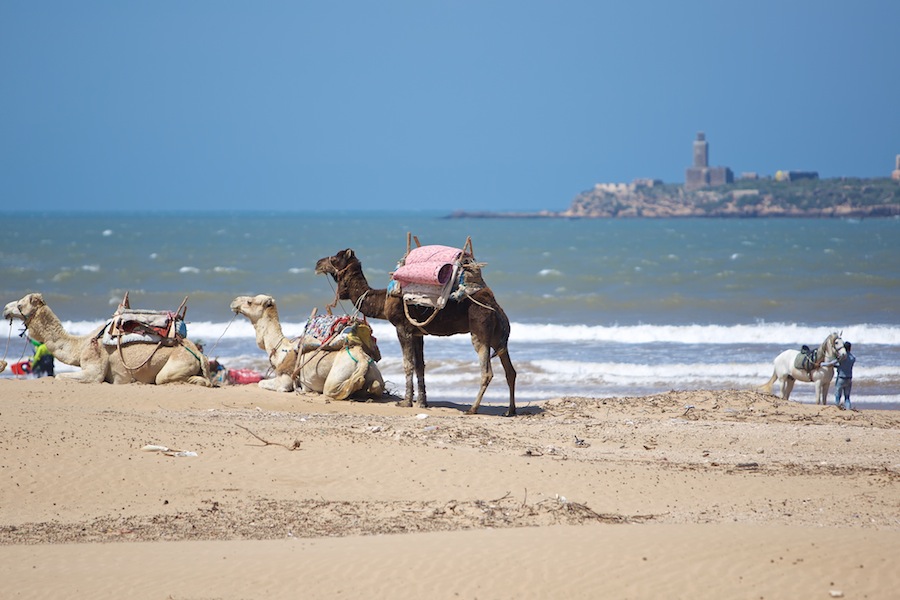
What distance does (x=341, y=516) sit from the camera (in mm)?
8297

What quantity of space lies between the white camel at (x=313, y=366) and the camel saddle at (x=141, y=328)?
100cm

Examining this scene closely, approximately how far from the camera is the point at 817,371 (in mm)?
14719

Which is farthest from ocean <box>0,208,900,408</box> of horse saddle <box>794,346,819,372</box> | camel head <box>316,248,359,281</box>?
camel head <box>316,248,359,281</box>

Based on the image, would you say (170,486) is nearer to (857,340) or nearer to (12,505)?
(12,505)

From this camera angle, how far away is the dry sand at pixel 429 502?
22.1 feet

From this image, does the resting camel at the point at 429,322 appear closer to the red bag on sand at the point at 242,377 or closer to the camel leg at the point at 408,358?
the camel leg at the point at 408,358

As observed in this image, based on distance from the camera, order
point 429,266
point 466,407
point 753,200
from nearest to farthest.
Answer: point 429,266 < point 466,407 < point 753,200

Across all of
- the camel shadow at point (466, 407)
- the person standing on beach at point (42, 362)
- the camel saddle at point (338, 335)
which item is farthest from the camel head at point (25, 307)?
the camel shadow at point (466, 407)

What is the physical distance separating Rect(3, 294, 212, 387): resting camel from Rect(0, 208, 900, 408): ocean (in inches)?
49.8

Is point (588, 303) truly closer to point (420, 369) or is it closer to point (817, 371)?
point (817, 371)

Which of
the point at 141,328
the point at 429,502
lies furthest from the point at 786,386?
the point at 141,328

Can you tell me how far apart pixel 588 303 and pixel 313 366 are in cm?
1995

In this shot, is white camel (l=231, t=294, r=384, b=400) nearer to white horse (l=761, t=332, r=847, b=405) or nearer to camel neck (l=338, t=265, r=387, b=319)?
camel neck (l=338, t=265, r=387, b=319)

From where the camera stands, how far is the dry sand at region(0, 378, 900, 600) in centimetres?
673
